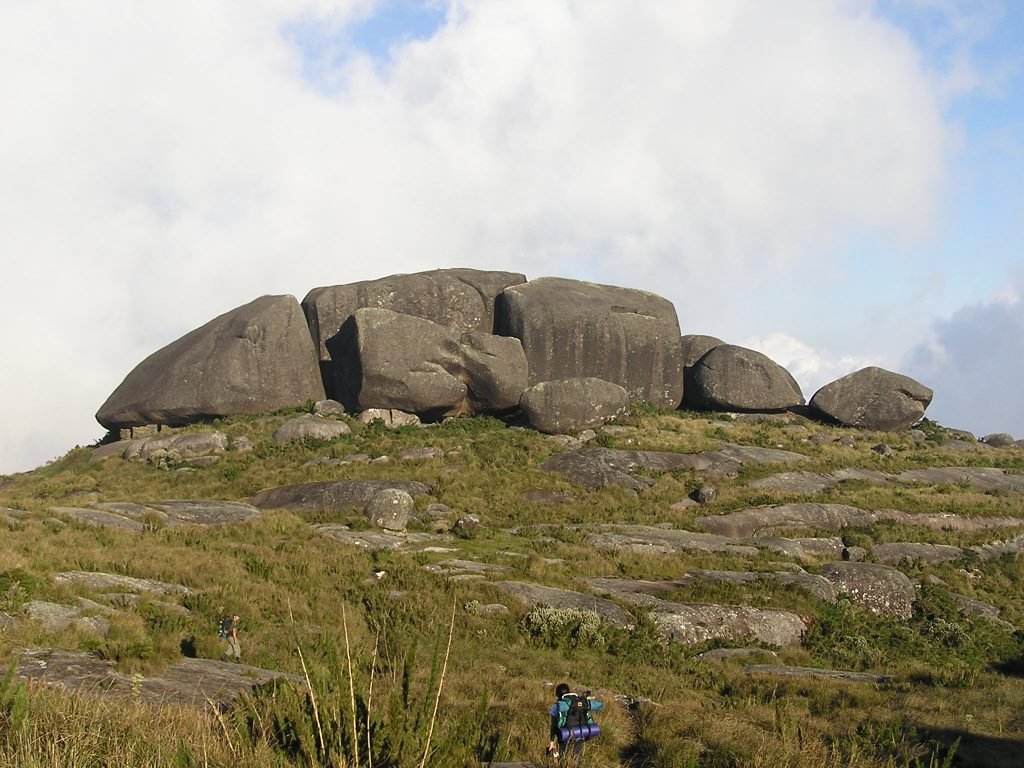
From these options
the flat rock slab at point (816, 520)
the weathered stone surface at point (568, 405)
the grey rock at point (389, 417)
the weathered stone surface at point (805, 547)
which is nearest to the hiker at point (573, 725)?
the weathered stone surface at point (805, 547)

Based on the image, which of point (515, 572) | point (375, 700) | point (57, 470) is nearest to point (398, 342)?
point (57, 470)

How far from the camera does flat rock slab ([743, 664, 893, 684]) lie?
16.4 metres

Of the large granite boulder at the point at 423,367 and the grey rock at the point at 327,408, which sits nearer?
the large granite boulder at the point at 423,367

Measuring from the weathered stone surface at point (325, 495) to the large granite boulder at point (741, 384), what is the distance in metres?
22.1

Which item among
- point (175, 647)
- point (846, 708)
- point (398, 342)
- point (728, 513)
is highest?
point (398, 342)

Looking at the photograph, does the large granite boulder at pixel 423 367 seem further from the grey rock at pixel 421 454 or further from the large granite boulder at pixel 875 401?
the large granite boulder at pixel 875 401

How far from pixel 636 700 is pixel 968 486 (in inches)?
1202

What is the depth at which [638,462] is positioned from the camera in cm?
3653

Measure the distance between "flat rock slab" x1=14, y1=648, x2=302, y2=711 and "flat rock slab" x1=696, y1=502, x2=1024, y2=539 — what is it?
2127 cm

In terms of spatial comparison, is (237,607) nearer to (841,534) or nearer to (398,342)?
(841,534)

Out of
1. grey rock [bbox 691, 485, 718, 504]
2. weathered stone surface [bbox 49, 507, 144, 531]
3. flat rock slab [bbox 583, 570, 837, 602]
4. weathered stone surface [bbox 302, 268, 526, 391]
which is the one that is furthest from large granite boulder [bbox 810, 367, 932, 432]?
weathered stone surface [bbox 49, 507, 144, 531]

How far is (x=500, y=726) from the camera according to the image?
10.5 metres

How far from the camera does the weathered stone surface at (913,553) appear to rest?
2795cm

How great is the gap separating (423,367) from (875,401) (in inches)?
1000
